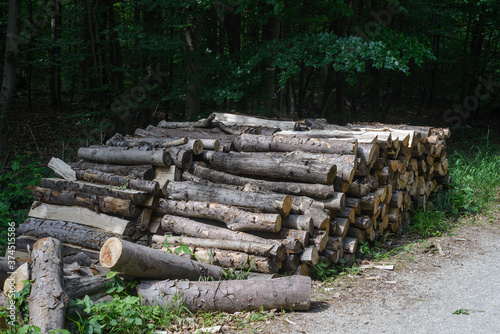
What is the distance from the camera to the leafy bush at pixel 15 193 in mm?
7848

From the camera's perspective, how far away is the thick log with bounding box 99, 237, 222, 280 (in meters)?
3.91

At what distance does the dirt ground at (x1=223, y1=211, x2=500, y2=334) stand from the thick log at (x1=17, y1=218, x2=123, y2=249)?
265cm

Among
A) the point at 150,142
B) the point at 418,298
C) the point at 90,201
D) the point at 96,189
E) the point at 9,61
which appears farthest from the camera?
the point at 9,61

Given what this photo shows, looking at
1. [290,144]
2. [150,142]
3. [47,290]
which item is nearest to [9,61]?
[150,142]

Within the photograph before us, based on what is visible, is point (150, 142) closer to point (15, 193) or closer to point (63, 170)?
point (63, 170)

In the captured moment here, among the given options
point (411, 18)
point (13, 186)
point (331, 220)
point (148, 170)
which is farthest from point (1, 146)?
point (411, 18)

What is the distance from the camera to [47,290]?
11.6 ft

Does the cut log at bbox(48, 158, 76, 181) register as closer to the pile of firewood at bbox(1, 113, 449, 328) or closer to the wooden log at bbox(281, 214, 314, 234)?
the pile of firewood at bbox(1, 113, 449, 328)

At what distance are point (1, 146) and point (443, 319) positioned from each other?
10.8 m

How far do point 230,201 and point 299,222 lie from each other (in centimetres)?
91

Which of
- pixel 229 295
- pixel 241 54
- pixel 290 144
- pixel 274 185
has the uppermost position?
pixel 241 54

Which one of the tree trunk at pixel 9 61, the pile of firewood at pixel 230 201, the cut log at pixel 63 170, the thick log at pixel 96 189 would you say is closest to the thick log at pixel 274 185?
the pile of firewood at pixel 230 201

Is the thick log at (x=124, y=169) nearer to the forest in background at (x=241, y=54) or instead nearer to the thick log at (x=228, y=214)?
the thick log at (x=228, y=214)

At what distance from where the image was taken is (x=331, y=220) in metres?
5.56
